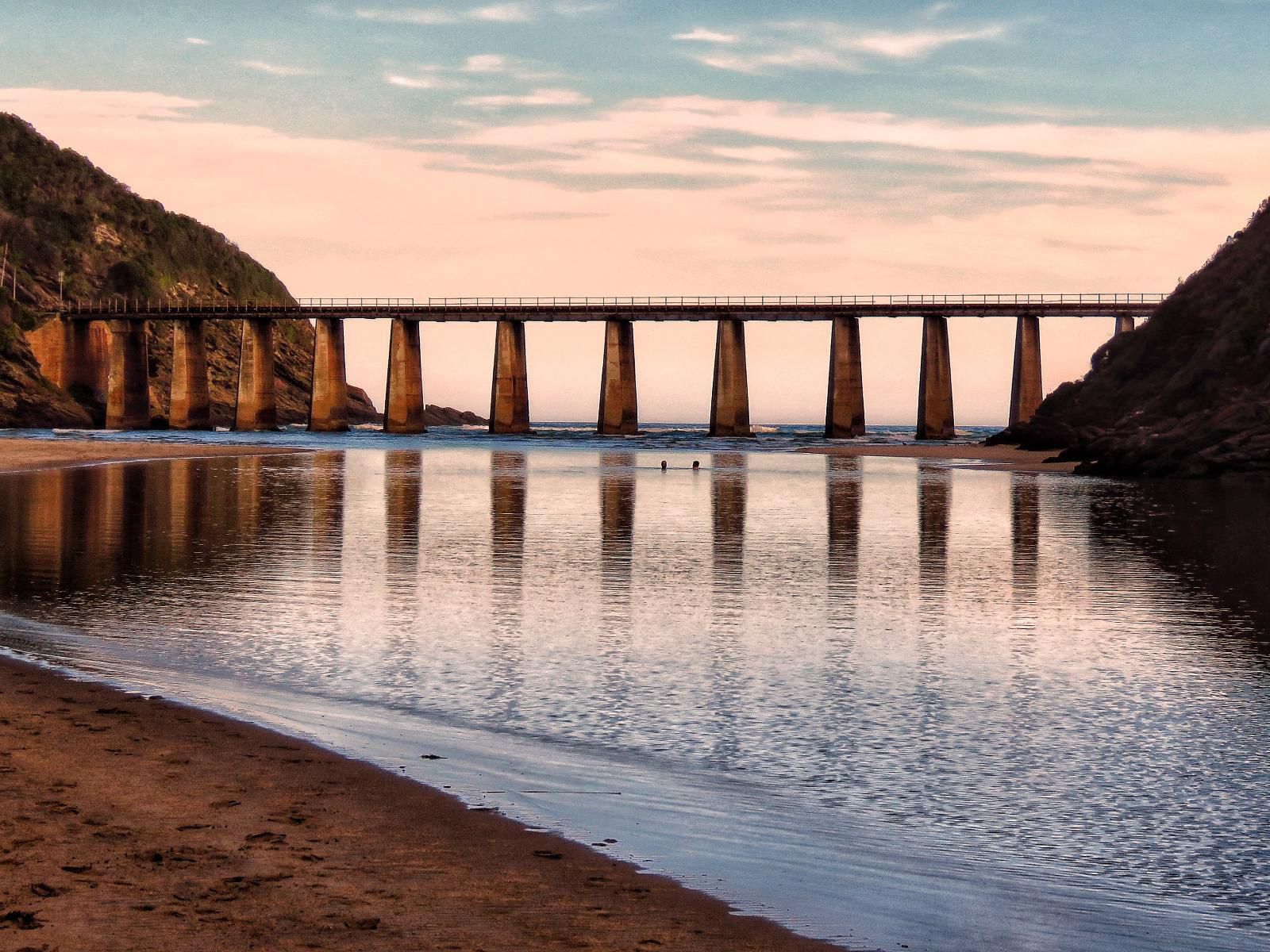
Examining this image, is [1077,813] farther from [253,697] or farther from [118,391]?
[118,391]

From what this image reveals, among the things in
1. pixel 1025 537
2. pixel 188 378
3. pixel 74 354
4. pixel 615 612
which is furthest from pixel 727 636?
pixel 74 354

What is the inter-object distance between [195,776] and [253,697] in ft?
11.7

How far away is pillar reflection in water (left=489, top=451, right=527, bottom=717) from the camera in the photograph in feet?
49.6

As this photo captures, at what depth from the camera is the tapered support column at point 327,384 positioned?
161m

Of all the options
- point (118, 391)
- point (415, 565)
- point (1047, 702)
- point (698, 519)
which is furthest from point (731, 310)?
point (1047, 702)

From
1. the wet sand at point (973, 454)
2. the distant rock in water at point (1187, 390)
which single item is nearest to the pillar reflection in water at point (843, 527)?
the wet sand at point (973, 454)

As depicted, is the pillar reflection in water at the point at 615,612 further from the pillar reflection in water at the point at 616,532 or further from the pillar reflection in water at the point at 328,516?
the pillar reflection in water at the point at 328,516

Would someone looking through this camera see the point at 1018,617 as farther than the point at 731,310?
No

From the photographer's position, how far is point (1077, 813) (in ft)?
34.0

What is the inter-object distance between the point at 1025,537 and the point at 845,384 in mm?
109892

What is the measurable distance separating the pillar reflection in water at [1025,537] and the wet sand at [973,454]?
18.4m

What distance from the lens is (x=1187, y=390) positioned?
265ft

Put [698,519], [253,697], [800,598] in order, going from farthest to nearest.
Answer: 1. [698,519]
2. [800,598]
3. [253,697]

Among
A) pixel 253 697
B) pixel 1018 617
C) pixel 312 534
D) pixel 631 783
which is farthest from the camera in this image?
pixel 312 534
